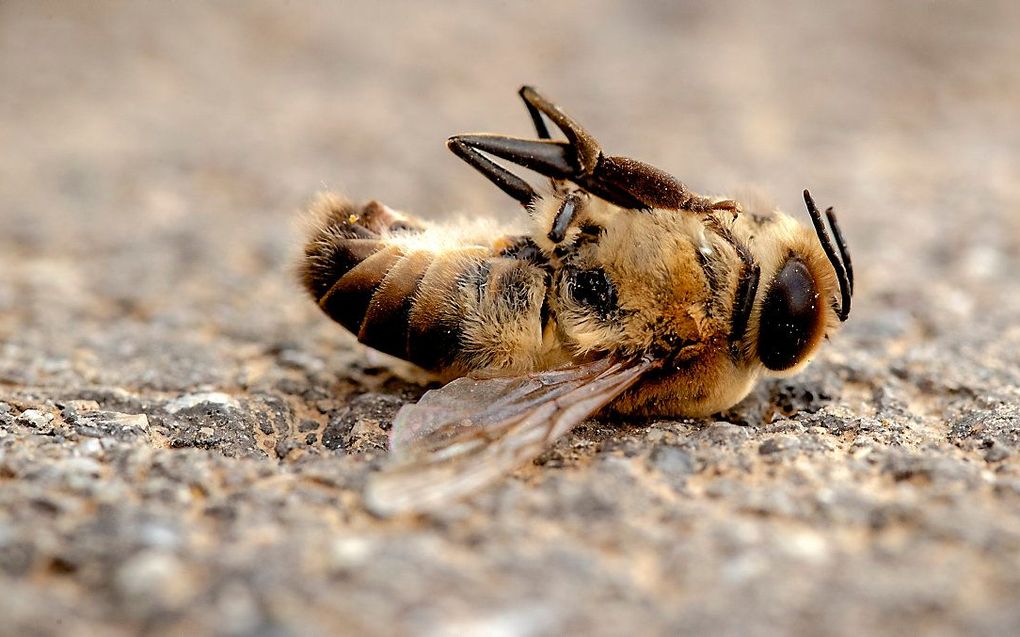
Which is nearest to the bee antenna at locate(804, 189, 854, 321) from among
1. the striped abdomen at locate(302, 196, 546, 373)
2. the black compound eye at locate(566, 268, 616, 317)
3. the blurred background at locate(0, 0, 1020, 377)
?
the black compound eye at locate(566, 268, 616, 317)

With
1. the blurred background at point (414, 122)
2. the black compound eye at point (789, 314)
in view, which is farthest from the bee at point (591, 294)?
the blurred background at point (414, 122)

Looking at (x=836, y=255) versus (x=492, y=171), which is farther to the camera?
(x=492, y=171)

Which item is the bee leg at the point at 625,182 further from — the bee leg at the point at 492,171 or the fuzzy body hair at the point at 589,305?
the bee leg at the point at 492,171

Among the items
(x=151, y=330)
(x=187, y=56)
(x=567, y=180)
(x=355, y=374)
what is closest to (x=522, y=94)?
(x=567, y=180)

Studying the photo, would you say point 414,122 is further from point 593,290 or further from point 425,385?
point 593,290

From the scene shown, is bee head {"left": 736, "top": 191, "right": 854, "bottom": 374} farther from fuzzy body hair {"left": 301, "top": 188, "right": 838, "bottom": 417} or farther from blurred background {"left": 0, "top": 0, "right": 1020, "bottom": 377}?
blurred background {"left": 0, "top": 0, "right": 1020, "bottom": 377}

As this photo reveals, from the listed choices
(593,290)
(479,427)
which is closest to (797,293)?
(593,290)
